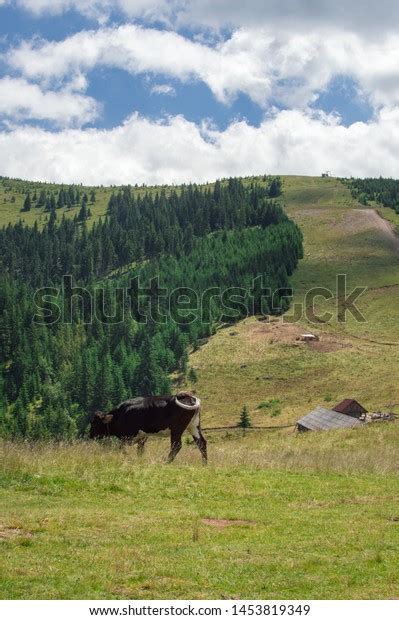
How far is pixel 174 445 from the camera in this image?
71.5 ft

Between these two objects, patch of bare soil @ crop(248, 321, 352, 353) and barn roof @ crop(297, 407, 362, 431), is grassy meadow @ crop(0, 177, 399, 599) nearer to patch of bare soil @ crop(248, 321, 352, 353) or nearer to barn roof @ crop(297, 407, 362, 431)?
barn roof @ crop(297, 407, 362, 431)

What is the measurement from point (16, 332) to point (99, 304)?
2200cm

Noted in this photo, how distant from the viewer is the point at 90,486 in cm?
1589

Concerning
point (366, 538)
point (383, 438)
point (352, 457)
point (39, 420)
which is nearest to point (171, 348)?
point (39, 420)

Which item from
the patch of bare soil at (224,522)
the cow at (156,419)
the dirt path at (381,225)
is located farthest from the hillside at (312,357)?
the patch of bare soil at (224,522)

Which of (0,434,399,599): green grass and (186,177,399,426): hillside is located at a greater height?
(0,434,399,599): green grass

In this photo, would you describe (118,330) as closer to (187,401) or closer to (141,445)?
(187,401)

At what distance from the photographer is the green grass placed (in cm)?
934

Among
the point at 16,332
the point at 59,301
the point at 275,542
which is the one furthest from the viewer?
the point at 59,301

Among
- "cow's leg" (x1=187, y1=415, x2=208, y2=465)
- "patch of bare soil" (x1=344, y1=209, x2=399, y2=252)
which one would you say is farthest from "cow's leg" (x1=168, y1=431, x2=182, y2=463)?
"patch of bare soil" (x1=344, y1=209, x2=399, y2=252)

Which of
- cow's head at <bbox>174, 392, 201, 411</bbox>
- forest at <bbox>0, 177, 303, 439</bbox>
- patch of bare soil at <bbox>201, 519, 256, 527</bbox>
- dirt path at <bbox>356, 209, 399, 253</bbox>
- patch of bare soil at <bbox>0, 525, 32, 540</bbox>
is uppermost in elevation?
patch of bare soil at <bbox>0, 525, 32, 540</bbox>

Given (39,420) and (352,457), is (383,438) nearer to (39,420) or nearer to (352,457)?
(352,457)

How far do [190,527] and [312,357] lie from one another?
3693 inches

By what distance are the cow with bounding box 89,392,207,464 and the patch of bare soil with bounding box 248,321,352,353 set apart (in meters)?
85.7
